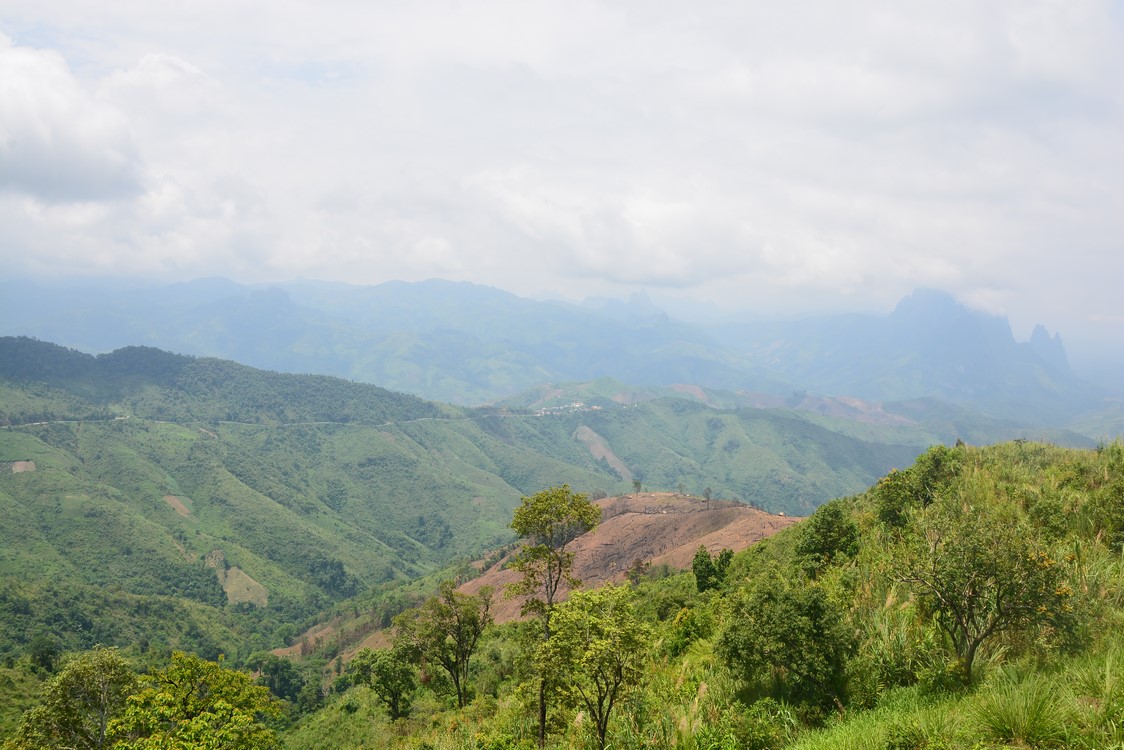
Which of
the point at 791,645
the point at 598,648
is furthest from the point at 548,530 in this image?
the point at 791,645

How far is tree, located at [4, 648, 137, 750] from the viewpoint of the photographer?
20.3 metres

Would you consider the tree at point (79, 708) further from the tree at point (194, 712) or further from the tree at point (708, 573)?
the tree at point (708, 573)

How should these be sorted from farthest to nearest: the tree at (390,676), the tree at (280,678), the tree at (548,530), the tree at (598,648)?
1. the tree at (280,678)
2. the tree at (390,676)
3. the tree at (548,530)
4. the tree at (598,648)

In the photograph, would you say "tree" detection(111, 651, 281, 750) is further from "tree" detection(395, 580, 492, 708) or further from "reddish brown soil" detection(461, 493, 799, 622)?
"reddish brown soil" detection(461, 493, 799, 622)

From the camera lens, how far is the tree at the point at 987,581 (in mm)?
10602

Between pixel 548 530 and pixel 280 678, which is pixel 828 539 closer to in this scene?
pixel 548 530

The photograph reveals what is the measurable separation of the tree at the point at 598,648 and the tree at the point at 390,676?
27.2 metres

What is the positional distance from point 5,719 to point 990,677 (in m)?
73.5

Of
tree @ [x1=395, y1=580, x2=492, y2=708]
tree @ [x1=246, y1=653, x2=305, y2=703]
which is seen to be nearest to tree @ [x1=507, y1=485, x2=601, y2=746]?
tree @ [x1=395, y1=580, x2=492, y2=708]

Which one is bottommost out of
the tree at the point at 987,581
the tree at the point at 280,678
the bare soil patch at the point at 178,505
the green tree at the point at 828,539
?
Result: the tree at the point at 280,678

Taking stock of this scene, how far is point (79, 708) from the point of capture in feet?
69.0

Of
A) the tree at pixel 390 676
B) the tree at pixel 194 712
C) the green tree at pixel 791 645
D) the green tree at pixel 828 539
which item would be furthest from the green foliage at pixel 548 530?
the tree at pixel 390 676

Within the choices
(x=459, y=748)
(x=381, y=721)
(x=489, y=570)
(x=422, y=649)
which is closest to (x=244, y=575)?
(x=489, y=570)

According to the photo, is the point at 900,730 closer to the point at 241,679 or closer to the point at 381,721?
the point at 241,679
